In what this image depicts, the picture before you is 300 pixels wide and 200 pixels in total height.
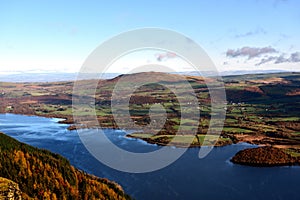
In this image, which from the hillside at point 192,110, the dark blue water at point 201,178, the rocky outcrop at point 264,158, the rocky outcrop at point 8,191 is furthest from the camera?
the hillside at point 192,110

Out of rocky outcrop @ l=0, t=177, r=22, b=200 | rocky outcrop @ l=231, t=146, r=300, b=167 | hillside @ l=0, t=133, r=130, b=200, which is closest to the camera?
rocky outcrop @ l=0, t=177, r=22, b=200

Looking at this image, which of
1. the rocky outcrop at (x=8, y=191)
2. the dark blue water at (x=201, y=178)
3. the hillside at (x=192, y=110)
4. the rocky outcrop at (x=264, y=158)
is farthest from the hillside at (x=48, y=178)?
the hillside at (x=192, y=110)

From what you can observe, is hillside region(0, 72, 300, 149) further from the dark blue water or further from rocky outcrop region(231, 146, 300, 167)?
the dark blue water

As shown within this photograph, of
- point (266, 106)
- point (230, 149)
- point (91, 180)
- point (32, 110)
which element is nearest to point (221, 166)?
point (230, 149)

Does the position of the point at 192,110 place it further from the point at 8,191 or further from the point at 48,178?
the point at 8,191

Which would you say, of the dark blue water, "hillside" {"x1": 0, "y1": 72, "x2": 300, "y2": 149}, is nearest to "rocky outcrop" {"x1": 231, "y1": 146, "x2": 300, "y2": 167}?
the dark blue water

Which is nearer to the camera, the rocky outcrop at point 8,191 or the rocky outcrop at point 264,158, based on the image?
the rocky outcrop at point 8,191

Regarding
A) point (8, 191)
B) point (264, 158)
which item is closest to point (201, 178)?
point (264, 158)

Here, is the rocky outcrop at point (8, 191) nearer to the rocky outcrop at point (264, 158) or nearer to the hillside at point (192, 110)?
the rocky outcrop at point (264, 158)
